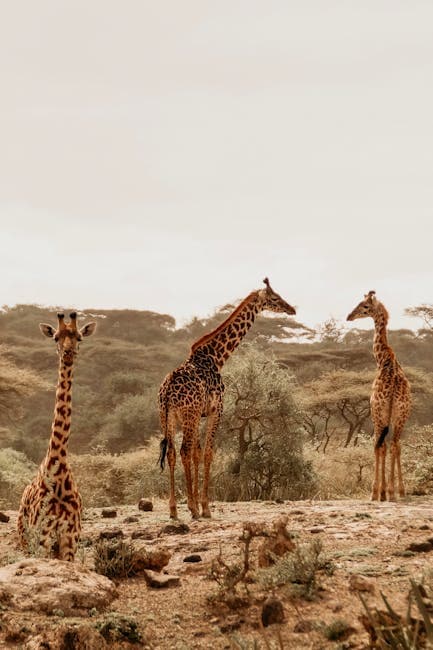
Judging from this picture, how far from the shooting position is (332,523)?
31.4 feet

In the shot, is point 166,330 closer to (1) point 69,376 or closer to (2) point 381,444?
(2) point 381,444

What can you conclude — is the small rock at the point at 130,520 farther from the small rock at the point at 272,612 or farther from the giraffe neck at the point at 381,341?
the small rock at the point at 272,612

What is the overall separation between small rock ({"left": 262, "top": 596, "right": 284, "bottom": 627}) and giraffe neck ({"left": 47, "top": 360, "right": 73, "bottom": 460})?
7.48 ft

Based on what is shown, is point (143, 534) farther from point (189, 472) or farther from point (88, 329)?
point (88, 329)

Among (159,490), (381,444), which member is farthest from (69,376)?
(159,490)

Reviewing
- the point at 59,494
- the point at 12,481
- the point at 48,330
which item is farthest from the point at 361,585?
the point at 12,481

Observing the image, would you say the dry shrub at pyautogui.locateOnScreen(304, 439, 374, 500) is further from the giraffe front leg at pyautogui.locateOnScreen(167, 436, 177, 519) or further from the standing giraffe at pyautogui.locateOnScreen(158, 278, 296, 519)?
the giraffe front leg at pyautogui.locateOnScreen(167, 436, 177, 519)

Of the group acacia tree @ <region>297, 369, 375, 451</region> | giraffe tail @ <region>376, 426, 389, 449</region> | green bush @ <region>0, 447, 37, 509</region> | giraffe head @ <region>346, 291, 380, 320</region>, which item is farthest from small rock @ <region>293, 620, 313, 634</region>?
acacia tree @ <region>297, 369, 375, 451</region>

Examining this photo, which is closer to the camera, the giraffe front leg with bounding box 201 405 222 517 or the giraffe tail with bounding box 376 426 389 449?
the giraffe front leg with bounding box 201 405 222 517

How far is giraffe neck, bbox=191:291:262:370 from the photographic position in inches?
460

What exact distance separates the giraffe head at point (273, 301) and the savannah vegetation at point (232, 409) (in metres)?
3.43

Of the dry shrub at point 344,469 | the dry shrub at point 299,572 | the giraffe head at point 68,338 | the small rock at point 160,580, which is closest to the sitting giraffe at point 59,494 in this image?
the giraffe head at point 68,338

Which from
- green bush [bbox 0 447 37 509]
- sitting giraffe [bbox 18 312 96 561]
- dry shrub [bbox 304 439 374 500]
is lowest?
green bush [bbox 0 447 37 509]

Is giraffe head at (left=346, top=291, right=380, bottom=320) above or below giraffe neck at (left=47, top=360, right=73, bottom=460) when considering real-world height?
above
